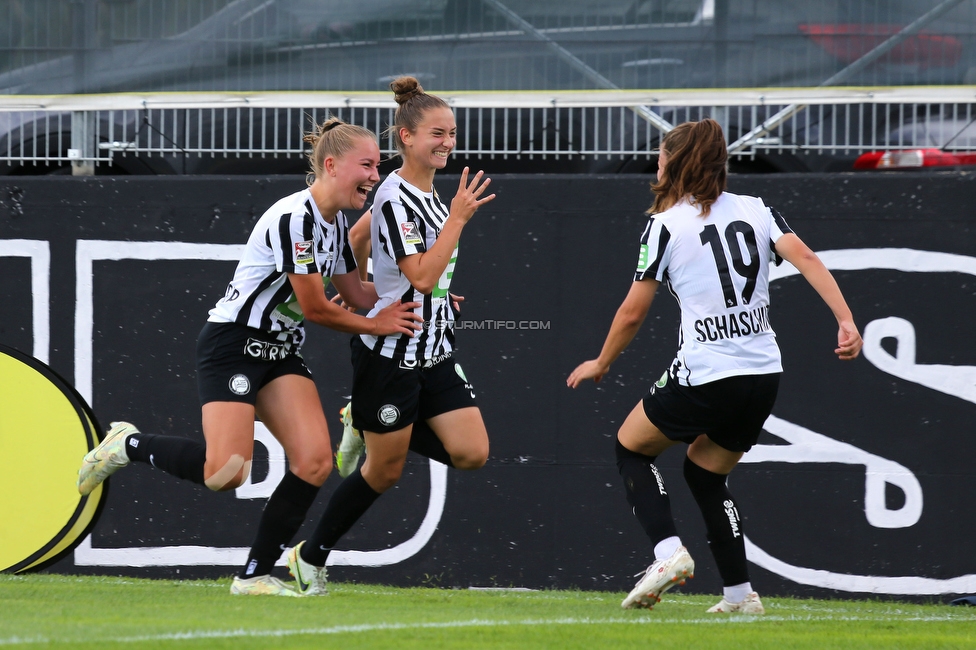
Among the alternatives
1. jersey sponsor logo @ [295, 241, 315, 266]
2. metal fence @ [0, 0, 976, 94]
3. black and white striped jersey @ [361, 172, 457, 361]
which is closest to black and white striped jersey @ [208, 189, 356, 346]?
jersey sponsor logo @ [295, 241, 315, 266]

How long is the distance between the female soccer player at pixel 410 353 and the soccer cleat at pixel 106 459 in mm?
857

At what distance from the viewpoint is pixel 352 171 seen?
445 cm

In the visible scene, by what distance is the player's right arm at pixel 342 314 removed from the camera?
171 inches

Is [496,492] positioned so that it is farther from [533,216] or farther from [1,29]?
[1,29]

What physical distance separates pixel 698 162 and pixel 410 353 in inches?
52.3

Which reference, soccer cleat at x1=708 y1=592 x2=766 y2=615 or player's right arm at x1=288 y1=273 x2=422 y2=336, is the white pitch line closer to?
soccer cleat at x1=708 y1=592 x2=766 y2=615

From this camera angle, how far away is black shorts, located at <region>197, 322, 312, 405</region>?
4.44m

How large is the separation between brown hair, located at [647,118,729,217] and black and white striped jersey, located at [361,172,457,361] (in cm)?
90

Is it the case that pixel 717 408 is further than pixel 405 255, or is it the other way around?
pixel 405 255

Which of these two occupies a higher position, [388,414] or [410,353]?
[410,353]

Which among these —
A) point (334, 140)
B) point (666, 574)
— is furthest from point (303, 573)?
point (334, 140)

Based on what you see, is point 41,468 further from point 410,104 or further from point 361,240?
point 410,104

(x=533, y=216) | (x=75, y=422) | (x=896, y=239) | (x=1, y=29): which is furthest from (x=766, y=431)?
(x=1, y=29)

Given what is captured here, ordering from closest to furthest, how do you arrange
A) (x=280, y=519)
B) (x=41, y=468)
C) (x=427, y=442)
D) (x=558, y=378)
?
(x=280, y=519) → (x=427, y=442) → (x=558, y=378) → (x=41, y=468)
